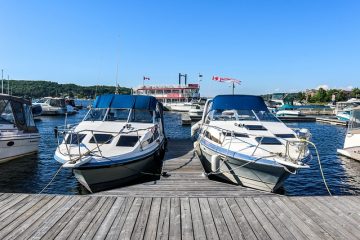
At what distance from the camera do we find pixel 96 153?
10891mm

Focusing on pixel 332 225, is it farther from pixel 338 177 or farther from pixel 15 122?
pixel 15 122

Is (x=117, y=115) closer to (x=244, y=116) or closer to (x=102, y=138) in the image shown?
(x=102, y=138)

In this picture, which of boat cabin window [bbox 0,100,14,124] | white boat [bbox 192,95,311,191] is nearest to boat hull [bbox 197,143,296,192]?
white boat [bbox 192,95,311,191]

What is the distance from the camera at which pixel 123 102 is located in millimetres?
15055

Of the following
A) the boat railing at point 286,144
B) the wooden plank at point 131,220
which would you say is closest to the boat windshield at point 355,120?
the boat railing at point 286,144

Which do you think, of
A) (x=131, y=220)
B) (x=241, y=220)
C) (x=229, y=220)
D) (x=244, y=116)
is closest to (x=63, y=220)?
(x=131, y=220)

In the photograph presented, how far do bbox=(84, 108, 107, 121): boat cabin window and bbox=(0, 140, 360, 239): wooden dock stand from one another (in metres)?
6.71

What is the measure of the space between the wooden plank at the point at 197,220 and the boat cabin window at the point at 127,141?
5.14 m

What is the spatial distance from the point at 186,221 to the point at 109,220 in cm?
149

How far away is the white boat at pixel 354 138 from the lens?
19.4 meters

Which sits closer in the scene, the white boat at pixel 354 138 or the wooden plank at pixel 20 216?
the wooden plank at pixel 20 216

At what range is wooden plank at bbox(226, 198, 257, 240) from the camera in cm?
566

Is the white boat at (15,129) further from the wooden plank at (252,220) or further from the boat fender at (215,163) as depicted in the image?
the wooden plank at (252,220)

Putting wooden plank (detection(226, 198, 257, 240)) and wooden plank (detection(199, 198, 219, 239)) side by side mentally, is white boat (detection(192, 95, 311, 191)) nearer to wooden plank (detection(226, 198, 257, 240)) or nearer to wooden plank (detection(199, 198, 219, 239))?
wooden plank (detection(226, 198, 257, 240))
